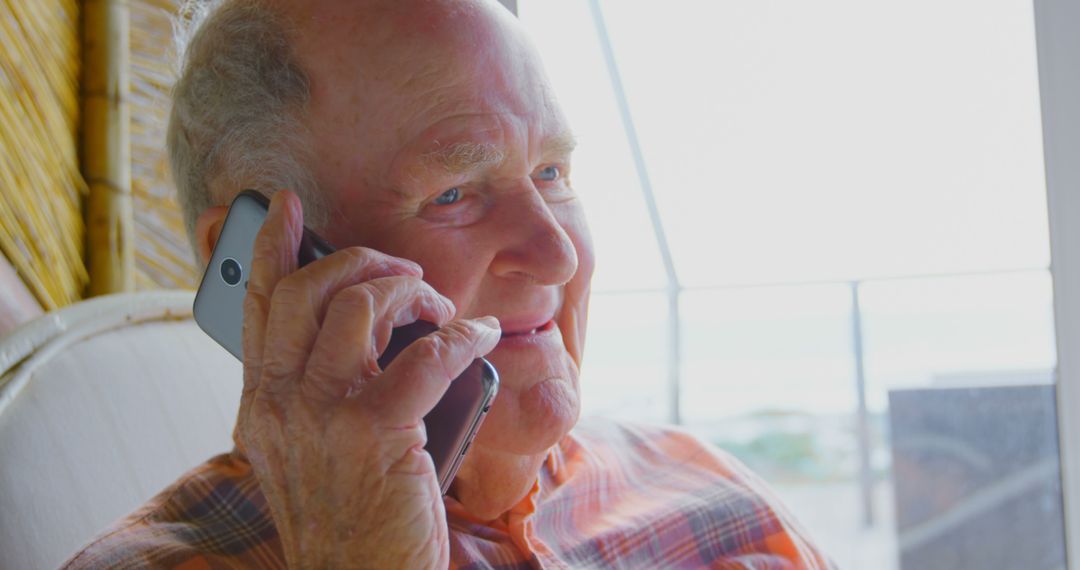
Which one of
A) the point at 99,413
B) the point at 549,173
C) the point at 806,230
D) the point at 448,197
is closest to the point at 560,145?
the point at 549,173

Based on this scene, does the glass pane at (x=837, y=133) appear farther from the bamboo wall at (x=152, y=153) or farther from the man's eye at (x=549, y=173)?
the man's eye at (x=549, y=173)

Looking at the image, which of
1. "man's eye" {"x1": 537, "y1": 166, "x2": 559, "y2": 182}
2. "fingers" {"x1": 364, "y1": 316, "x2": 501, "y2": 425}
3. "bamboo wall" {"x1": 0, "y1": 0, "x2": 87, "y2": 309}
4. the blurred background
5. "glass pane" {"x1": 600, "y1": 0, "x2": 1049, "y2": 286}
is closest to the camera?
"fingers" {"x1": 364, "y1": 316, "x2": 501, "y2": 425}

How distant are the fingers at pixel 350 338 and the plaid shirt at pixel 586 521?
36cm

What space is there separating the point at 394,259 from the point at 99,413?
557 mm

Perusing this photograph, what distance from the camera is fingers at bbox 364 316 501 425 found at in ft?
2.37

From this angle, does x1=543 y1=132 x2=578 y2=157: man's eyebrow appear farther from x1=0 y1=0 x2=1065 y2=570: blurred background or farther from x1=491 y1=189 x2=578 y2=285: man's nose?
x1=0 y1=0 x2=1065 y2=570: blurred background

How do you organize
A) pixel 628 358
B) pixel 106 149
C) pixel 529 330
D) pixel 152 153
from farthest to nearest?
pixel 628 358 → pixel 152 153 → pixel 106 149 → pixel 529 330

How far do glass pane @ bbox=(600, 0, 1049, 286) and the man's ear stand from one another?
1.84 metres

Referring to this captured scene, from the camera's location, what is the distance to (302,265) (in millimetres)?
831

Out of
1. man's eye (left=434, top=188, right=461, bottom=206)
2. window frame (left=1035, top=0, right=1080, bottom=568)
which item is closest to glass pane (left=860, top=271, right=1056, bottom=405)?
window frame (left=1035, top=0, right=1080, bottom=568)

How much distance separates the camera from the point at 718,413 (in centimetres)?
335

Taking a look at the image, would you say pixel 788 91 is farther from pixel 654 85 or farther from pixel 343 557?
pixel 343 557

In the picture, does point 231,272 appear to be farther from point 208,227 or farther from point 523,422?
point 523,422

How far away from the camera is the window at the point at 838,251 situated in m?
2.38
